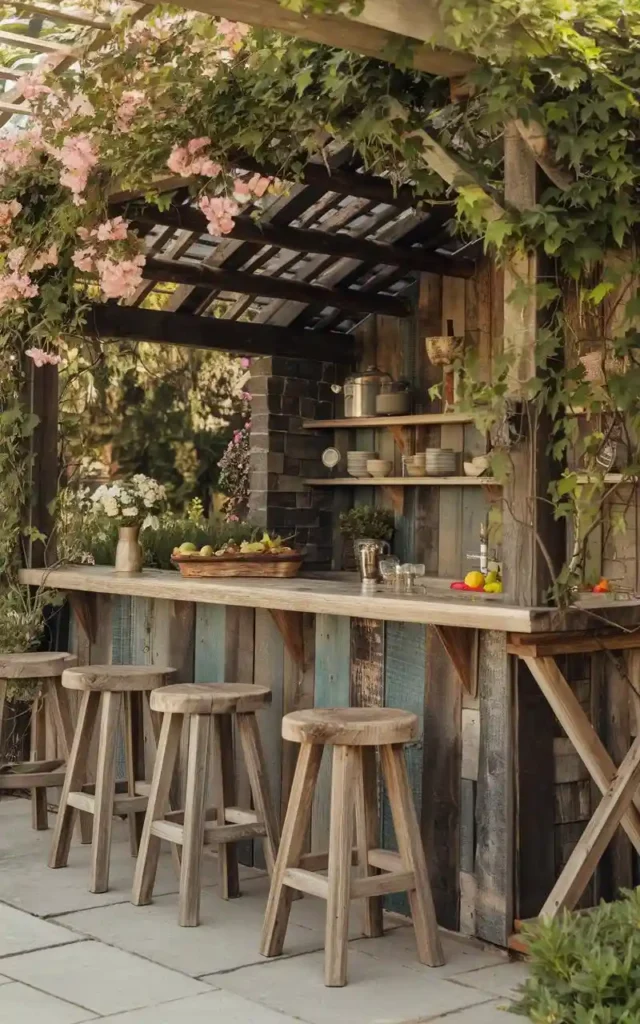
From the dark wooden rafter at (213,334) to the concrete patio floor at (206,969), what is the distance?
273cm

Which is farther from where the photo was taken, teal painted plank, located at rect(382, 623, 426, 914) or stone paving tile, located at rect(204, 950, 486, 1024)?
teal painted plank, located at rect(382, 623, 426, 914)

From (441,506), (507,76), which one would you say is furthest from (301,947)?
(441,506)

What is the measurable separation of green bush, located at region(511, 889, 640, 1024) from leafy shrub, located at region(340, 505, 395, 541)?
4.27m

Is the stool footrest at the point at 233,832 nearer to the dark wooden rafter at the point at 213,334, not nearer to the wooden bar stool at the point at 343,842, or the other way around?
the wooden bar stool at the point at 343,842

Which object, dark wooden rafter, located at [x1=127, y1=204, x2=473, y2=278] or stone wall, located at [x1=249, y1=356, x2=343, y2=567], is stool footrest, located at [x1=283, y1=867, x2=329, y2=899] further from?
stone wall, located at [x1=249, y1=356, x2=343, y2=567]

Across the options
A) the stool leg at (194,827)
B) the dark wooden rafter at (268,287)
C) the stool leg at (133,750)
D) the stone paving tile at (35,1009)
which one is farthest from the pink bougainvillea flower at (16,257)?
the stone paving tile at (35,1009)

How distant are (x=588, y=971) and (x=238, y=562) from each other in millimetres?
2656

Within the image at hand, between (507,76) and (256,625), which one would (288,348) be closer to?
(256,625)

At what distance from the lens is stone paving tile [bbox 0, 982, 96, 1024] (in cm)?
310

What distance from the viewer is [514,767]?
3646mm

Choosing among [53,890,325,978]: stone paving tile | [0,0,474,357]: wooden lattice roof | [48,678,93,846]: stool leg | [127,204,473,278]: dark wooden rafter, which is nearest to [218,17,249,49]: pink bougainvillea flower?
[0,0,474,357]: wooden lattice roof

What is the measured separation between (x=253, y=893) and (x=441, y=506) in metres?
2.98

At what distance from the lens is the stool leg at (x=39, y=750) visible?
201 inches

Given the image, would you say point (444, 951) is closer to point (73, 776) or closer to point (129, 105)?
point (73, 776)
